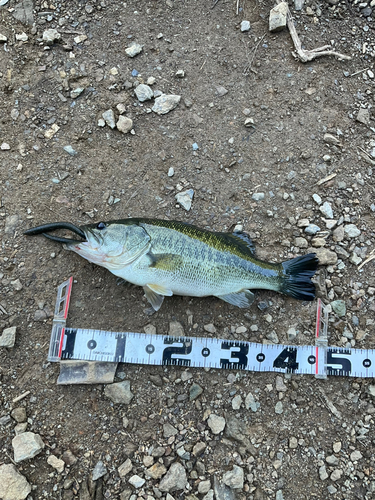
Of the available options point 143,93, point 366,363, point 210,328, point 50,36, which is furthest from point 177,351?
point 50,36

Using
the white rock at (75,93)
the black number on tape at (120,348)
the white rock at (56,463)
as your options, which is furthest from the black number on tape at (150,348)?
the white rock at (75,93)

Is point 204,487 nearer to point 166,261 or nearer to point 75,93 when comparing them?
point 166,261

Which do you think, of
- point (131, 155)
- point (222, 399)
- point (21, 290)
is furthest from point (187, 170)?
point (222, 399)

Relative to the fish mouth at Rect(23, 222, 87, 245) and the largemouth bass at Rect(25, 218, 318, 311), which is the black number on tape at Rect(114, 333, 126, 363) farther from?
the fish mouth at Rect(23, 222, 87, 245)

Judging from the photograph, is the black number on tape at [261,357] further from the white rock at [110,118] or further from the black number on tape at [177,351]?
the white rock at [110,118]

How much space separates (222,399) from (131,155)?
3.17m

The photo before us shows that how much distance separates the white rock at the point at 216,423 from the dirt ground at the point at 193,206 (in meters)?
0.05

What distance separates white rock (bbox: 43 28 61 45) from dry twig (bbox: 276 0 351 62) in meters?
3.15

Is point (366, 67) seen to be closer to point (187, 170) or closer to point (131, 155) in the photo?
point (187, 170)

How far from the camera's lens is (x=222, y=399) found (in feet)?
12.0

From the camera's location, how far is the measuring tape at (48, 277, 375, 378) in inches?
145

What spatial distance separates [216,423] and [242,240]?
6.87ft

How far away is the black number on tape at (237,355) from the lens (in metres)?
3.72

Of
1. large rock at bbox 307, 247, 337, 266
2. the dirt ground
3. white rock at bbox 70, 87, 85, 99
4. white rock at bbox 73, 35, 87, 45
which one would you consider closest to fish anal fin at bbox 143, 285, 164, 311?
the dirt ground
